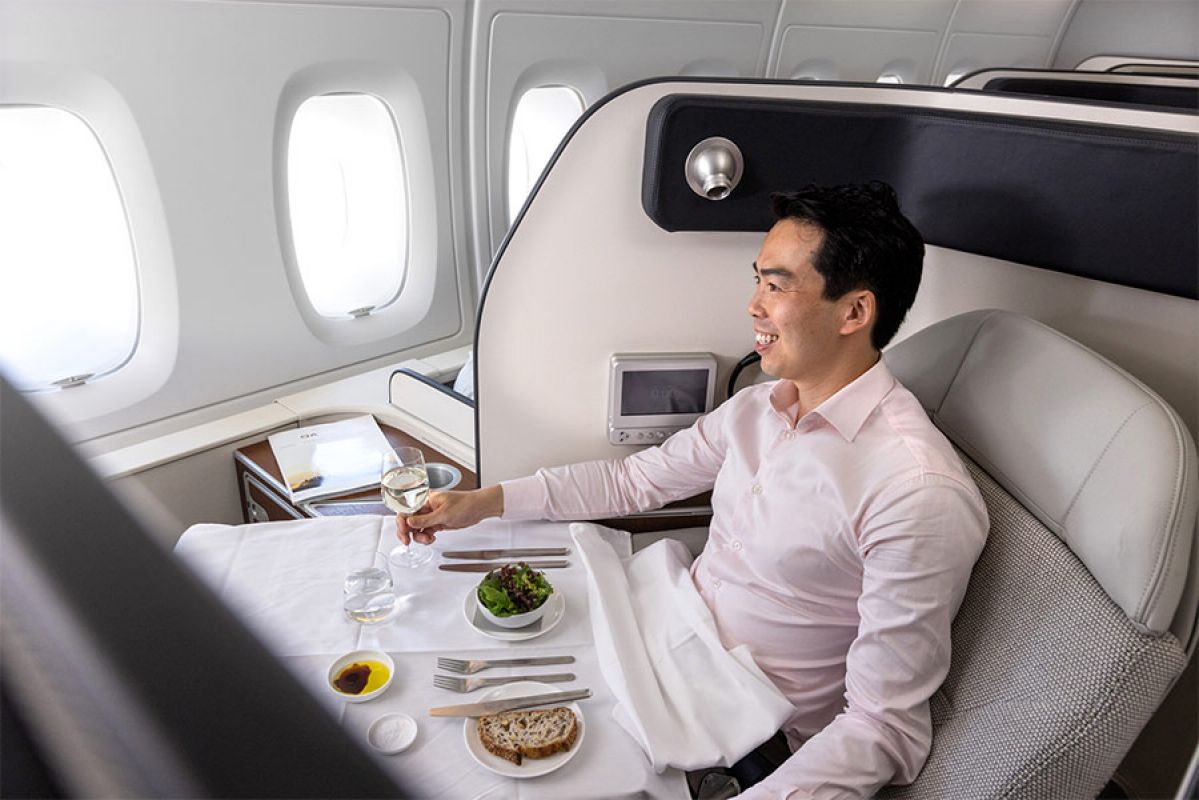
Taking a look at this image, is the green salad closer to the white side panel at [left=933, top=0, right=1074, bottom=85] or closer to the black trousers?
the black trousers

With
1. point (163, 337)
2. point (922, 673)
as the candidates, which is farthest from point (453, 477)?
point (922, 673)

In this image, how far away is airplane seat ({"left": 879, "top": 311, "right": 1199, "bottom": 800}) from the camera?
3.33ft

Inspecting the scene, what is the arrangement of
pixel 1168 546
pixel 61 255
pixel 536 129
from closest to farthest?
pixel 1168 546 → pixel 61 255 → pixel 536 129

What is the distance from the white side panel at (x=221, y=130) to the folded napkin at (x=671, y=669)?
1.64 m

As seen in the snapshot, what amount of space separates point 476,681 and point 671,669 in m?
0.35

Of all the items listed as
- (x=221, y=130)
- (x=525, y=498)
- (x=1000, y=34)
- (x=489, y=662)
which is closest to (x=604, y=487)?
(x=525, y=498)

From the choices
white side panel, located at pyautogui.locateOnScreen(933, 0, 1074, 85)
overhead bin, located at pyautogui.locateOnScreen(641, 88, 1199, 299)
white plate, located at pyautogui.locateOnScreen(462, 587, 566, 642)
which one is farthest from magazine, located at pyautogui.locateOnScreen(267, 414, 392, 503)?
white side panel, located at pyautogui.locateOnScreen(933, 0, 1074, 85)

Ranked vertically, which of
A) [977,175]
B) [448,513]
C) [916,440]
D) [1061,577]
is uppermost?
[977,175]

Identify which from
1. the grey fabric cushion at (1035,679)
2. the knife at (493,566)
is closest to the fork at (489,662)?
the knife at (493,566)

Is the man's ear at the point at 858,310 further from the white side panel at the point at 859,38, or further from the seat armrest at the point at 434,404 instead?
the white side panel at the point at 859,38

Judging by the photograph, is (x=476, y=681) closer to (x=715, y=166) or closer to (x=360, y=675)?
(x=360, y=675)

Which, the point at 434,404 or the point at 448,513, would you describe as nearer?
the point at 448,513

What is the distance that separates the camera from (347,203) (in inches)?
121

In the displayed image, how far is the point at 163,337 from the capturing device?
2502mm
